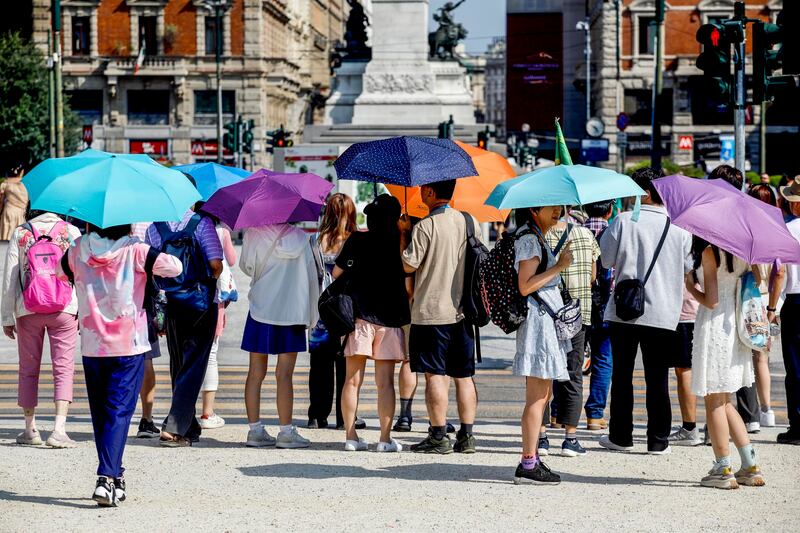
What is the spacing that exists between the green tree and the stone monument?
88.3 feet

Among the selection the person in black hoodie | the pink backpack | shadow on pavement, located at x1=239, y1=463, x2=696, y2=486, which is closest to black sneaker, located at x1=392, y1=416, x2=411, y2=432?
the person in black hoodie

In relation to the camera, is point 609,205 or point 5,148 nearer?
point 609,205

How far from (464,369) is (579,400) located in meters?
0.89

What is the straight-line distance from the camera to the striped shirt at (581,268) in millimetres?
9219

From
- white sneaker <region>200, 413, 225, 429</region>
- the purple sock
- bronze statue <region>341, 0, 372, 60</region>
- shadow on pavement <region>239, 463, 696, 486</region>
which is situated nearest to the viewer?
the purple sock

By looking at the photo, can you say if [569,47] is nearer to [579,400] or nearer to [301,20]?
[301,20]

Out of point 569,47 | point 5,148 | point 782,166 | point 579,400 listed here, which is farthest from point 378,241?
point 569,47

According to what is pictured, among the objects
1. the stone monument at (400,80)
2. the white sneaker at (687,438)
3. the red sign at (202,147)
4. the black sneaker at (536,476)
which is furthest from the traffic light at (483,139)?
the red sign at (202,147)

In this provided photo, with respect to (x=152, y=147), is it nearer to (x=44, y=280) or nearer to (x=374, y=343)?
(x=44, y=280)

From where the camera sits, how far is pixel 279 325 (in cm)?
1005

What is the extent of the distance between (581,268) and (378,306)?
1410mm

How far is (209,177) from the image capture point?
430 inches

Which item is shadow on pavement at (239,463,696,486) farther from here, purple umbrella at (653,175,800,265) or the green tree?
the green tree

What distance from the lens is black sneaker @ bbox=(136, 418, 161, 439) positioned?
10328 millimetres
